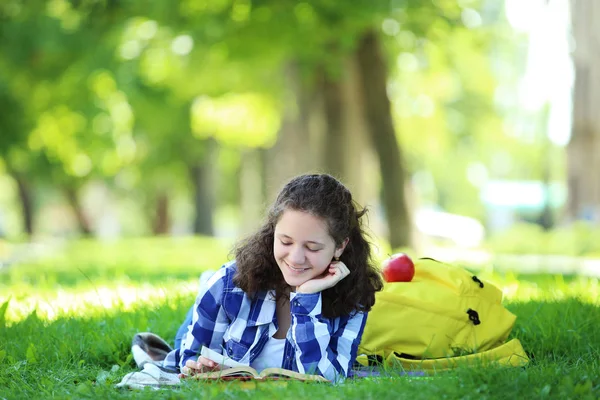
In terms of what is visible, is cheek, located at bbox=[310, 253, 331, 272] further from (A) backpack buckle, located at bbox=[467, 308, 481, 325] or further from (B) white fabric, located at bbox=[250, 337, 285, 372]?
(A) backpack buckle, located at bbox=[467, 308, 481, 325]

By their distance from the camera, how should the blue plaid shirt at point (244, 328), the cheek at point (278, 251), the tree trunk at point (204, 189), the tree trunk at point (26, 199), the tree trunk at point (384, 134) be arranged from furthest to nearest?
1. the tree trunk at point (26, 199)
2. the tree trunk at point (204, 189)
3. the tree trunk at point (384, 134)
4. the blue plaid shirt at point (244, 328)
5. the cheek at point (278, 251)

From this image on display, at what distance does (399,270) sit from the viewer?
15.9 feet

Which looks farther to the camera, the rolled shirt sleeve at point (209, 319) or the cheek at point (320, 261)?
the rolled shirt sleeve at point (209, 319)

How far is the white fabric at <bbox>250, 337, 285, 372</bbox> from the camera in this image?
3.97 m

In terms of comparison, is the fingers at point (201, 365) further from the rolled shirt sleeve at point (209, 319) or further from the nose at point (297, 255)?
the nose at point (297, 255)

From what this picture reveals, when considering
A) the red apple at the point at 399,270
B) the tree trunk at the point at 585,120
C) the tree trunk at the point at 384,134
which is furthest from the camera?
the tree trunk at the point at 585,120

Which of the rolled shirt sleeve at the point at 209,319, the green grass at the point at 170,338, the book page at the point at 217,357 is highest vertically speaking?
the rolled shirt sleeve at the point at 209,319

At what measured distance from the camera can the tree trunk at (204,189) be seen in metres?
25.7

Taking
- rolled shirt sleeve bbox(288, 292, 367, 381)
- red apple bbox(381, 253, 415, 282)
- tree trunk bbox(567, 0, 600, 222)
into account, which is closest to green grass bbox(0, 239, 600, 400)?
rolled shirt sleeve bbox(288, 292, 367, 381)

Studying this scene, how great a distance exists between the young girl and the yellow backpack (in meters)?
0.57

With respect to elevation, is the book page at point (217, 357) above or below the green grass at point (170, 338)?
above

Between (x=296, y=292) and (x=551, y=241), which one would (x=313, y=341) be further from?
(x=551, y=241)

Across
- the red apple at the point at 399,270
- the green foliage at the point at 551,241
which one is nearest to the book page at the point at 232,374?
the red apple at the point at 399,270

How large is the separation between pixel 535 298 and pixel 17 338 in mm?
3775
